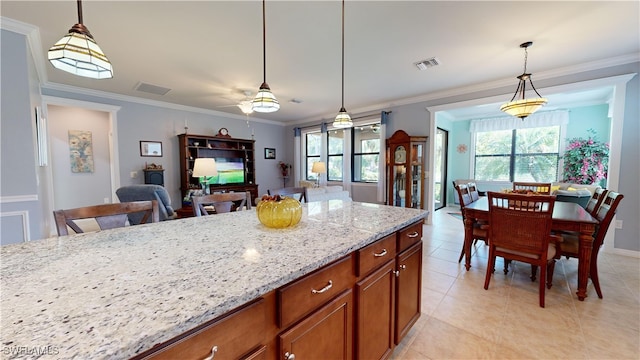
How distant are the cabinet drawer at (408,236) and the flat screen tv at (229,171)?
5049 mm

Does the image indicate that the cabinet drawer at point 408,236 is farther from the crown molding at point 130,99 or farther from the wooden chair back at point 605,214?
the crown molding at point 130,99

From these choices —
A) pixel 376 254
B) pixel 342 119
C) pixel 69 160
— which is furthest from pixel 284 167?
pixel 376 254

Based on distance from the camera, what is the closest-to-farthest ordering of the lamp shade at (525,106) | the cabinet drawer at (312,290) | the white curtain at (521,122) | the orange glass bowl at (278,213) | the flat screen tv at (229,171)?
1. the cabinet drawer at (312,290)
2. the orange glass bowl at (278,213)
3. the lamp shade at (525,106)
4. the white curtain at (521,122)
5. the flat screen tv at (229,171)

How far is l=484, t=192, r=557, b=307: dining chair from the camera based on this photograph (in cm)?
204

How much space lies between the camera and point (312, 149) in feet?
23.6

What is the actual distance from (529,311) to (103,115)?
7704 mm

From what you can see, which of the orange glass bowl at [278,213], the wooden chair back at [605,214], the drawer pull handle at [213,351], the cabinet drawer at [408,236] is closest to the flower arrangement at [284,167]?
the cabinet drawer at [408,236]

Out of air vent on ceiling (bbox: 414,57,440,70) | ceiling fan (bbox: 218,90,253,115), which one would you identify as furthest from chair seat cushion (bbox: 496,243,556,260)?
ceiling fan (bbox: 218,90,253,115)

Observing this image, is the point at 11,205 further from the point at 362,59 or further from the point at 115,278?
the point at 362,59

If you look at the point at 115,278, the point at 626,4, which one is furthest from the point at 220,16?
the point at 626,4

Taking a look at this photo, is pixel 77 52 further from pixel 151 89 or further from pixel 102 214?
pixel 151 89

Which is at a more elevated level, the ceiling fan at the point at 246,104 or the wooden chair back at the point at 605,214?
the ceiling fan at the point at 246,104

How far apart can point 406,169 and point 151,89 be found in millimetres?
4921

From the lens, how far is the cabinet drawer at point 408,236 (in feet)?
4.97
